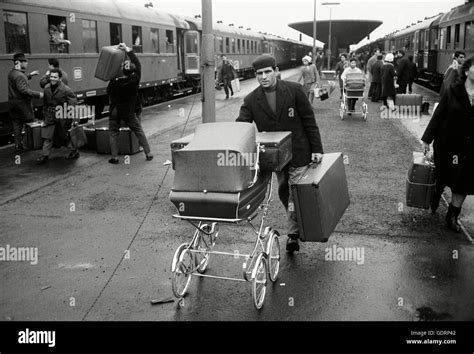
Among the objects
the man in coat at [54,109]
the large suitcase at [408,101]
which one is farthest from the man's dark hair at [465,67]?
the large suitcase at [408,101]

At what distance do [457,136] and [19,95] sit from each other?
887cm

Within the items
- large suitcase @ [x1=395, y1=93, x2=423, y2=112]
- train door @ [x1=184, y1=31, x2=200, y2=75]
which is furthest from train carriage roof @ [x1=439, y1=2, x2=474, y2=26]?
train door @ [x1=184, y1=31, x2=200, y2=75]

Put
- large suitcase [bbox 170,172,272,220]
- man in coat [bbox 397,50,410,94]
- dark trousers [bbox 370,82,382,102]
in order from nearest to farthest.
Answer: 1. large suitcase [bbox 170,172,272,220]
2. man in coat [bbox 397,50,410,94]
3. dark trousers [bbox 370,82,382,102]

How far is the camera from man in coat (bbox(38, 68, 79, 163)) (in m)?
10.5

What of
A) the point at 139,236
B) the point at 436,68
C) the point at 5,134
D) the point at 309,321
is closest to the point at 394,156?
the point at 139,236

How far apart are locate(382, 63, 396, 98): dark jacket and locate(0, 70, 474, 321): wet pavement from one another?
29.8 ft

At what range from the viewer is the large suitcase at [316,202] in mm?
4969

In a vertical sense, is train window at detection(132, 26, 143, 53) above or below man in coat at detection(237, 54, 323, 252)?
above

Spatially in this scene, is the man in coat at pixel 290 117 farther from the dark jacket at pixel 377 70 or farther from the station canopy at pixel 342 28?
the station canopy at pixel 342 28

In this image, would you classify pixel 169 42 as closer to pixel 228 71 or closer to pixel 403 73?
pixel 228 71

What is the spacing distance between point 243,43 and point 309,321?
122 feet

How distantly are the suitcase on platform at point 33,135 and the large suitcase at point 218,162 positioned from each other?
26.4ft

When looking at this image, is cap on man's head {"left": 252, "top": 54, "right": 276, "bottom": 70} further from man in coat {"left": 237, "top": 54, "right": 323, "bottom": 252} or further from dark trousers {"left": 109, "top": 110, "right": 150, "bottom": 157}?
dark trousers {"left": 109, "top": 110, "right": 150, "bottom": 157}
